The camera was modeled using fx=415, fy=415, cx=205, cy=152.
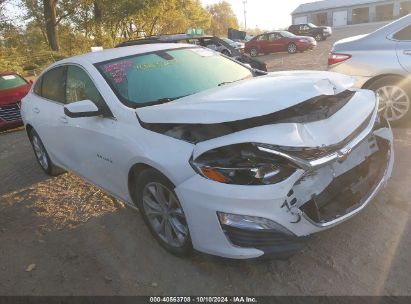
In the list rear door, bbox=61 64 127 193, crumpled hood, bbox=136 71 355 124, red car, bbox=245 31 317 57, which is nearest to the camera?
crumpled hood, bbox=136 71 355 124

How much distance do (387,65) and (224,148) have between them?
364 cm

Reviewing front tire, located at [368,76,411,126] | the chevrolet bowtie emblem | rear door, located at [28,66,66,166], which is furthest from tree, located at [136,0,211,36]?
the chevrolet bowtie emblem

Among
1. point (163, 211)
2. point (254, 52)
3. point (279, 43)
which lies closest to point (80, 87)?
point (163, 211)

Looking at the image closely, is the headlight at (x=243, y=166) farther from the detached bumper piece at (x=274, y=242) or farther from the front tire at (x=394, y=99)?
the front tire at (x=394, y=99)

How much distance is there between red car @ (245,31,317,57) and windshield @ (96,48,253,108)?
69.2ft

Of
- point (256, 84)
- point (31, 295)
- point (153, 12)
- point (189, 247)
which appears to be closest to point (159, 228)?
point (189, 247)

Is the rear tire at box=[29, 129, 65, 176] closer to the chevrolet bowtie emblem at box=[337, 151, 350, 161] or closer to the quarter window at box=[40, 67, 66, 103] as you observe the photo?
the quarter window at box=[40, 67, 66, 103]

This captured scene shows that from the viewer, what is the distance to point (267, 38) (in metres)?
26.9

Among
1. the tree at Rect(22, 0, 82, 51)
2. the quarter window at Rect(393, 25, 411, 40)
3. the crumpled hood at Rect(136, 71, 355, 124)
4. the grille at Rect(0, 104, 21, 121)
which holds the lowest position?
the grille at Rect(0, 104, 21, 121)

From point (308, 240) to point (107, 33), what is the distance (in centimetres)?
3060

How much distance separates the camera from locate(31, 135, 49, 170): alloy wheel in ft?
18.2

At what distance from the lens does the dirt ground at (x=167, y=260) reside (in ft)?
9.58

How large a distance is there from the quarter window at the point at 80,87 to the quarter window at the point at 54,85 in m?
0.16

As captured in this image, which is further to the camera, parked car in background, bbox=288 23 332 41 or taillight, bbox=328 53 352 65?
parked car in background, bbox=288 23 332 41
